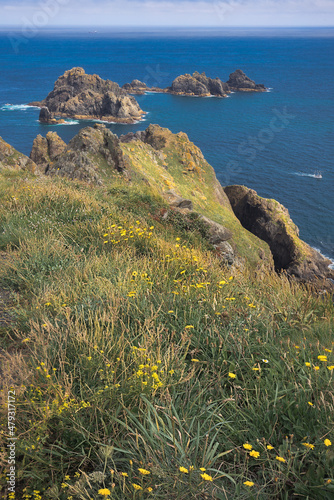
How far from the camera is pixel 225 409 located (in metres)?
3.42

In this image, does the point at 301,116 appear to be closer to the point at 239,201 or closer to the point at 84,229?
the point at 239,201

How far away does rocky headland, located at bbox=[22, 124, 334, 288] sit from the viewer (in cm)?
2561

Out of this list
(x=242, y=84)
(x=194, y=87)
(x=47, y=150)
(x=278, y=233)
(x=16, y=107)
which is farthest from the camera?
(x=242, y=84)

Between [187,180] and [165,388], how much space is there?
38567 mm

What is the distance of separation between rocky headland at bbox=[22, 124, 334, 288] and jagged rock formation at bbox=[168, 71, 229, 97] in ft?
345

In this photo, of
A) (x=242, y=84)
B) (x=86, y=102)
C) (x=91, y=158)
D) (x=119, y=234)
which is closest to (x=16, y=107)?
(x=86, y=102)

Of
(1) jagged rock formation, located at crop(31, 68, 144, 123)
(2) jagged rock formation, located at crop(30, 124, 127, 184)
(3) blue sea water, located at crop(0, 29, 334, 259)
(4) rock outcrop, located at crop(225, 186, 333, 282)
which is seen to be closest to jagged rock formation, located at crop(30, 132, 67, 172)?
(4) rock outcrop, located at crop(225, 186, 333, 282)

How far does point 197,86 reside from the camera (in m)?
147

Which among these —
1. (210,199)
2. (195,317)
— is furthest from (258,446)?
(210,199)

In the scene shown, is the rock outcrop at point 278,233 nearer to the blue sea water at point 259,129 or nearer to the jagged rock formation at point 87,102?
the blue sea water at point 259,129

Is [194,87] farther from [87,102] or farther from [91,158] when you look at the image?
[91,158]

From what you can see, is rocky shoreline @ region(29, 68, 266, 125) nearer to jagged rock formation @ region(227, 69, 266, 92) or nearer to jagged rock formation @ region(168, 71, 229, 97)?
jagged rock formation @ region(168, 71, 229, 97)

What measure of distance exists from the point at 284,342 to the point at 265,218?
145 feet

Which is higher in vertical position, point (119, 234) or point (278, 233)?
point (119, 234)
